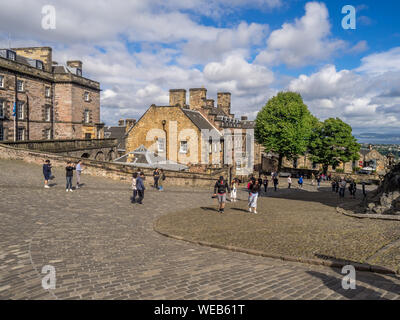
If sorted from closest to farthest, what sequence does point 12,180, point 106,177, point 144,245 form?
point 144,245 < point 12,180 < point 106,177

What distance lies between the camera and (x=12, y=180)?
672 inches

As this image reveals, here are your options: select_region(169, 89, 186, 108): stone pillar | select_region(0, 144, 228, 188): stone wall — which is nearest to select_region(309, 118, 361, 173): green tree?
select_region(169, 89, 186, 108): stone pillar

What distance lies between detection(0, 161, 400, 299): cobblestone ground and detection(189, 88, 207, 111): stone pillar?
40013 mm

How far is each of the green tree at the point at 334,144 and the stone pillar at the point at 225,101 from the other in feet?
72.7

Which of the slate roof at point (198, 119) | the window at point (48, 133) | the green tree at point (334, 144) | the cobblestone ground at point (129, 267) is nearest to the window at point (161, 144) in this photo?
the slate roof at point (198, 119)

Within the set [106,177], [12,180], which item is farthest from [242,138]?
Result: [12,180]

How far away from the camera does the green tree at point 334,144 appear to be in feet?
162

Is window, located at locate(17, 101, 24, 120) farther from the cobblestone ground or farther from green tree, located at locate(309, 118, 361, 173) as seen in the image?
green tree, located at locate(309, 118, 361, 173)

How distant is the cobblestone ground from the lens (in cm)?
532

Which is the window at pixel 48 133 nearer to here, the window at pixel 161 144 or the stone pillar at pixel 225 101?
the window at pixel 161 144

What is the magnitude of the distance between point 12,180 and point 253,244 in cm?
1478

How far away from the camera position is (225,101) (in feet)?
222

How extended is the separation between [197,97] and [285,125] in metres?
15.5
